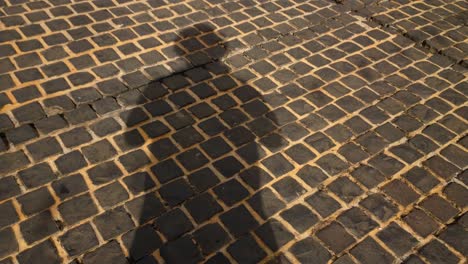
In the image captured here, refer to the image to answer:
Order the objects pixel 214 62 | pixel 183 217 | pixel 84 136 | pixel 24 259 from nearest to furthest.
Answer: pixel 24 259, pixel 183 217, pixel 84 136, pixel 214 62

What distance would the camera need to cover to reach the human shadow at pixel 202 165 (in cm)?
306

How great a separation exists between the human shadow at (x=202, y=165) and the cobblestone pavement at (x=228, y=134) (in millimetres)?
15

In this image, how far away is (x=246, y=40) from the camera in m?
5.13

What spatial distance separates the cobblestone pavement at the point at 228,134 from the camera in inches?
122

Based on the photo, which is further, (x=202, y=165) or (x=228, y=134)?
(x=228, y=134)

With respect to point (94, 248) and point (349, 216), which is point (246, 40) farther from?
point (94, 248)

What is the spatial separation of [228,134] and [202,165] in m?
0.49

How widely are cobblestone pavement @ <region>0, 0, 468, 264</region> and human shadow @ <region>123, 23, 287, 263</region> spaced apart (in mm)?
15

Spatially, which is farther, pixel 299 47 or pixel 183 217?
pixel 299 47

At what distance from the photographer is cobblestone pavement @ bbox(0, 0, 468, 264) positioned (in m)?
3.11

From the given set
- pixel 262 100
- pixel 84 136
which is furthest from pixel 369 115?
pixel 84 136

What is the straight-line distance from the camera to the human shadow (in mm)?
3057

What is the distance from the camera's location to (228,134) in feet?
12.9

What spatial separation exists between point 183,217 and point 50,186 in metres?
1.20
